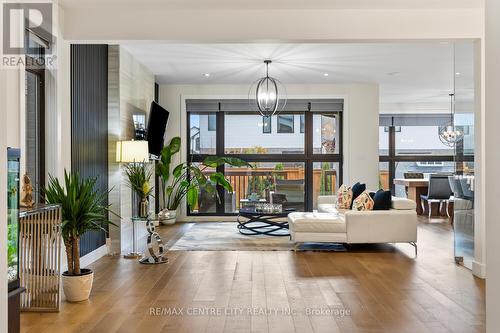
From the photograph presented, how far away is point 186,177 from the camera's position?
9.38 metres

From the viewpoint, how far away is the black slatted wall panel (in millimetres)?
4977

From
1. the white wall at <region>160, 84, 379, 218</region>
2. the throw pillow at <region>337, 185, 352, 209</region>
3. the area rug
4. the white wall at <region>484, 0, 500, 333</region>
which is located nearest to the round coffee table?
the area rug

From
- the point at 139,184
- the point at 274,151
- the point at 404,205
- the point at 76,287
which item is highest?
the point at 274,151

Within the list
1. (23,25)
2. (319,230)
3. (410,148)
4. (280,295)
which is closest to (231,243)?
(319,230)

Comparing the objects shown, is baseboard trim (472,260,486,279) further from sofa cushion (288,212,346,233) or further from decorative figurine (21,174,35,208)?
decorative figurine (21,174,35,208)

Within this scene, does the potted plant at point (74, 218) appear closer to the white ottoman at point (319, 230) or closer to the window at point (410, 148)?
the white ottoman at point (319, 230)

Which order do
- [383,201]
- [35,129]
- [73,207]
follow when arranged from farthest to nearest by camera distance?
[383,201], [35,129], [73,207]

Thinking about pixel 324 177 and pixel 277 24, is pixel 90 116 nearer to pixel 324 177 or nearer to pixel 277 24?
pixel 277 24

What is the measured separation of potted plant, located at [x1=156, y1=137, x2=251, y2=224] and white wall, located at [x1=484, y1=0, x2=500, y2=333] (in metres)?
7.22

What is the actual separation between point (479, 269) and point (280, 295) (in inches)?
83.2

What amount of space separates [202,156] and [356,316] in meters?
6.47

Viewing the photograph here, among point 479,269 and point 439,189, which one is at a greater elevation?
point 439,189

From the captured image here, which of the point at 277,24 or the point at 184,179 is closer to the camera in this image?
the point at 277,24

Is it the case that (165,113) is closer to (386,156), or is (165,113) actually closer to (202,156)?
(202,156)
